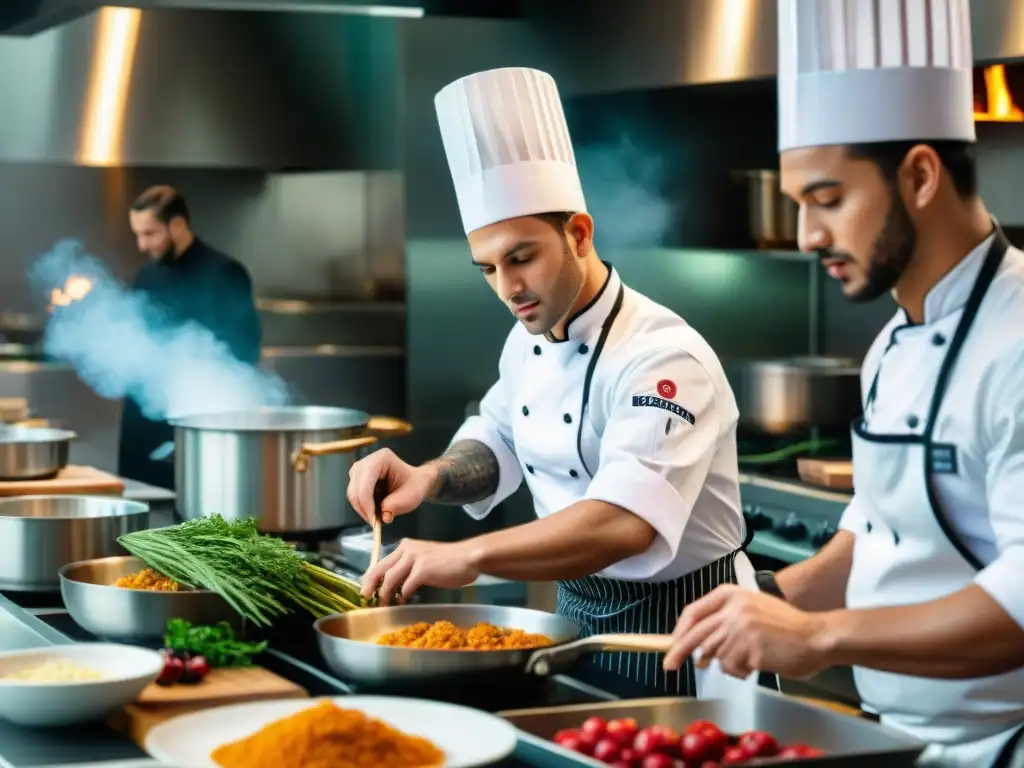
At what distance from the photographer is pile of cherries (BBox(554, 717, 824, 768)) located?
1748 millimetres

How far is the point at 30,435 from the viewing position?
4.19m

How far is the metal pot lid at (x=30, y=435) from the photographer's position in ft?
13.2

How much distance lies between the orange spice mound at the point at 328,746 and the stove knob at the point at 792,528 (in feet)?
8.27

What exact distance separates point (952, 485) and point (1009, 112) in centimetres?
228

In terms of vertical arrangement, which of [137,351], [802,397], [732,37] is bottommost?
[802,397]

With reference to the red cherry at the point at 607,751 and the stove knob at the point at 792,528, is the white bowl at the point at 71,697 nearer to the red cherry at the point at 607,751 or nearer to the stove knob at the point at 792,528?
the red cherry at the point at 607,751

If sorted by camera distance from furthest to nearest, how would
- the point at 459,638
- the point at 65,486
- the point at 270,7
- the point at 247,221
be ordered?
the point at 247,221
the point at 270,7
the point at 65,486
the point at 459,638

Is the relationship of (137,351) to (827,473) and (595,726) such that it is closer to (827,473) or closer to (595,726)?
(827,473)

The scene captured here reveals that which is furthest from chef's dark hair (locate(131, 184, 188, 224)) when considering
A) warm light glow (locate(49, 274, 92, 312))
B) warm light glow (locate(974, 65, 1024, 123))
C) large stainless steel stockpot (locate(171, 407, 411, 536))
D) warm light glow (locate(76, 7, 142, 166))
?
warm light glow (locate(974, 65, 1024, 123))

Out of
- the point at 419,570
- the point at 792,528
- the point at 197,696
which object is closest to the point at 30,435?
the point at 792,528

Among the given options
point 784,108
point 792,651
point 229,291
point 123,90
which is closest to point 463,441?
point 784,108

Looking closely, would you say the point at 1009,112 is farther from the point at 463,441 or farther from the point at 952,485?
the point at 952,485

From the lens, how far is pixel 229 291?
634 cm

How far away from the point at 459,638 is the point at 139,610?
548mm
